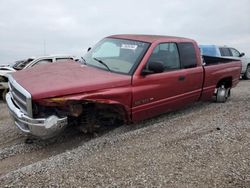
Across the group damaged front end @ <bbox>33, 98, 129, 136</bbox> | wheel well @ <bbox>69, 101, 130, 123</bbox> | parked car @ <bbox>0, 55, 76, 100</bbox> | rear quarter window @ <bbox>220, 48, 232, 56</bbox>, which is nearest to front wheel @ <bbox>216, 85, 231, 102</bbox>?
damaged front end @ <bbox>33, 98, 129, 136</bbox>

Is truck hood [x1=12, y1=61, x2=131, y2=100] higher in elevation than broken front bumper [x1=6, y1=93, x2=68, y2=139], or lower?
higher

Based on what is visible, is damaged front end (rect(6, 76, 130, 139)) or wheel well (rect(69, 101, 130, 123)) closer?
damaged front end (rect(6, 76, 130, 139))

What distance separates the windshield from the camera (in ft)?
18.0

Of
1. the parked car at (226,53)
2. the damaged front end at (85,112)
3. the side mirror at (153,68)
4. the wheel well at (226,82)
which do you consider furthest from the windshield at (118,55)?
the parked car at (226,53)

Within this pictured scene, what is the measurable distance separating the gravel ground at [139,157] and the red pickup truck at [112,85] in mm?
384

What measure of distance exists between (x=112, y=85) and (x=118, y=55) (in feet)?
3.42

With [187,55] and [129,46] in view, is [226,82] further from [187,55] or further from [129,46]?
[129,46]

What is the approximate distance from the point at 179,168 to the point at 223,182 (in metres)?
0.57

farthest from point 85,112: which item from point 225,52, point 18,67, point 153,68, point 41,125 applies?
point 225,52

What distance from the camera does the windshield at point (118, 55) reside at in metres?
5.50

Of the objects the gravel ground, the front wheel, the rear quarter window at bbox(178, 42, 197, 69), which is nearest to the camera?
the gravel ground

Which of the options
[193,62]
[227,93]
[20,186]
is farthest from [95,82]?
[227,93]

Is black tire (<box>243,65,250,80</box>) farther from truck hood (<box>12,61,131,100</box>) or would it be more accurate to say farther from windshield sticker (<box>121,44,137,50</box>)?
truck hood (<box>12,61,131,100</box>)

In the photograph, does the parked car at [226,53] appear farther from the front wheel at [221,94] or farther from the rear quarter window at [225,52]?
the front wheel at [221,94]
